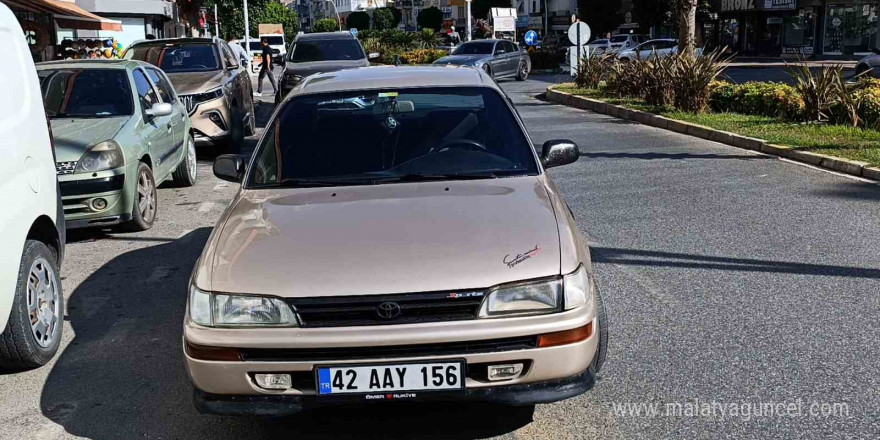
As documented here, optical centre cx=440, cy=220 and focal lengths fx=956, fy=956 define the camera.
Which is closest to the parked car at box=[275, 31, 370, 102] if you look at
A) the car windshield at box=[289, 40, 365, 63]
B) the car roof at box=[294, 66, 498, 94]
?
the car windshield at box=[289, 40, 365, 63]

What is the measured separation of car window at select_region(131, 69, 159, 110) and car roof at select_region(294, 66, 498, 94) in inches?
165

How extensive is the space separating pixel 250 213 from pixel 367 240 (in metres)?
0.76

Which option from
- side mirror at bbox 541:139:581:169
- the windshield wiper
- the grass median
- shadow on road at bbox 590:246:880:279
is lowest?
shadow on road at bbox 590:246:880:279

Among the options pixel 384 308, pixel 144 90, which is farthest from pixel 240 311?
pixel 144 90

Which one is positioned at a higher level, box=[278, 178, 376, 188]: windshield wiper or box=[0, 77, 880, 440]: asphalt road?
box=[278, 178, 376, 188]: windshield wiper

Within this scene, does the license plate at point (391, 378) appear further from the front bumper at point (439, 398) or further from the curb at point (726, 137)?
the curb at point (726, 137)

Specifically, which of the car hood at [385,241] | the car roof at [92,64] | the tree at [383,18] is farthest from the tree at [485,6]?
the car hood at [385,241]

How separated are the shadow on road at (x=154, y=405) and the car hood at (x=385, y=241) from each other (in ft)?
2.22

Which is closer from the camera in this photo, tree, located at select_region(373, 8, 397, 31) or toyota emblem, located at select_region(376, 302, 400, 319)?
toyota emblem, located at select_region(376, 302, 400, 319)

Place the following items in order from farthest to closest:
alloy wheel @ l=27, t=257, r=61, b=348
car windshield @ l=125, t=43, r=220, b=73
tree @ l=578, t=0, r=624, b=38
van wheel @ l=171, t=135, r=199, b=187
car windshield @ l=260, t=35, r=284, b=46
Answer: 1. tree @ l=578, t=0, r=624, b=38
2. car windshield @ l=260, t=35, r=284, b=46
3. car windshield @ l=125, t=43, r=220, b=73
4. van wheel @ l=171, t=135, r=199, b=187
5. alloy wheel @ l=27, t=257, r=61, b=348

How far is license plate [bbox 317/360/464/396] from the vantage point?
351cm

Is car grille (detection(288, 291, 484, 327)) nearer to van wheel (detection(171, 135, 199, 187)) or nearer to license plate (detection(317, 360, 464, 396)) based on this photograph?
license plate (detection(317, 360, 464, 396))

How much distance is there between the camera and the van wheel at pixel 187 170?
10.9 meters

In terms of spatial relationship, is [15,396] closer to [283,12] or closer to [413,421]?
[413,421]
